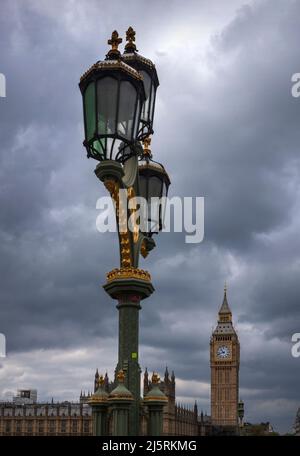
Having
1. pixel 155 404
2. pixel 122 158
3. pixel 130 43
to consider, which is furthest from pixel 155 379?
pixel 130 43

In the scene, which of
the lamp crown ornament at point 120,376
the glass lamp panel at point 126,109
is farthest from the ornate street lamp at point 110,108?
the lamp crown ornament at point 120,376

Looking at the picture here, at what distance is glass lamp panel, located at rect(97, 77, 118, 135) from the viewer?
1236cm

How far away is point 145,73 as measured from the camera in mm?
15062

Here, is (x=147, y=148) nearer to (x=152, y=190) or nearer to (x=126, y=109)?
(x=152, y=190)

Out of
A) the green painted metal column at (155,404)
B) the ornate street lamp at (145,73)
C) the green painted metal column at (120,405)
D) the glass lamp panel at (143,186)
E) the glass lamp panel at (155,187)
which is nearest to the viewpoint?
the green painted metal column at (120,405)

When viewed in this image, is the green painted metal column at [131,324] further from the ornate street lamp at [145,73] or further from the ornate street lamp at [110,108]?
the ornate street lamp at [145,73]

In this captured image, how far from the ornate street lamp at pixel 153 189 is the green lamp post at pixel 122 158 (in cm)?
197

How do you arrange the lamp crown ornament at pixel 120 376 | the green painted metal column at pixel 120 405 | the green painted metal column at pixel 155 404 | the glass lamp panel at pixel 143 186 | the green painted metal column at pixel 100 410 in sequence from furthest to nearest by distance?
the glass lamp panel at pixel 143 186, the green painted metal column at pixel 155 404, the green painted metal column at pixel 100 410, the lamp crown ornament at pixel 120 376, the green painted metal column at pixel 120 405

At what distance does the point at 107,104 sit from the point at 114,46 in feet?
4.69

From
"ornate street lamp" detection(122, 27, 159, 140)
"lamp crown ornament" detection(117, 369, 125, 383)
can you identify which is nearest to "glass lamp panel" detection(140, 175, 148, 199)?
"ornate street lamp" detection(122, 27, 159, 140)

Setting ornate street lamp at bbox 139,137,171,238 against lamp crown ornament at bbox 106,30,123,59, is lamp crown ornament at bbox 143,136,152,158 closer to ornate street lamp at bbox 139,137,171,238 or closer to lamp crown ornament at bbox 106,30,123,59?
ornate street lamp at bbox 139,137,171,238

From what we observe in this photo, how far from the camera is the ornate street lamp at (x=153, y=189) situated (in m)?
15.8

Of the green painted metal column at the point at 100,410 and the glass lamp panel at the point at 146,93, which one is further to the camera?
the glass lamp panel at the point at 146,93
